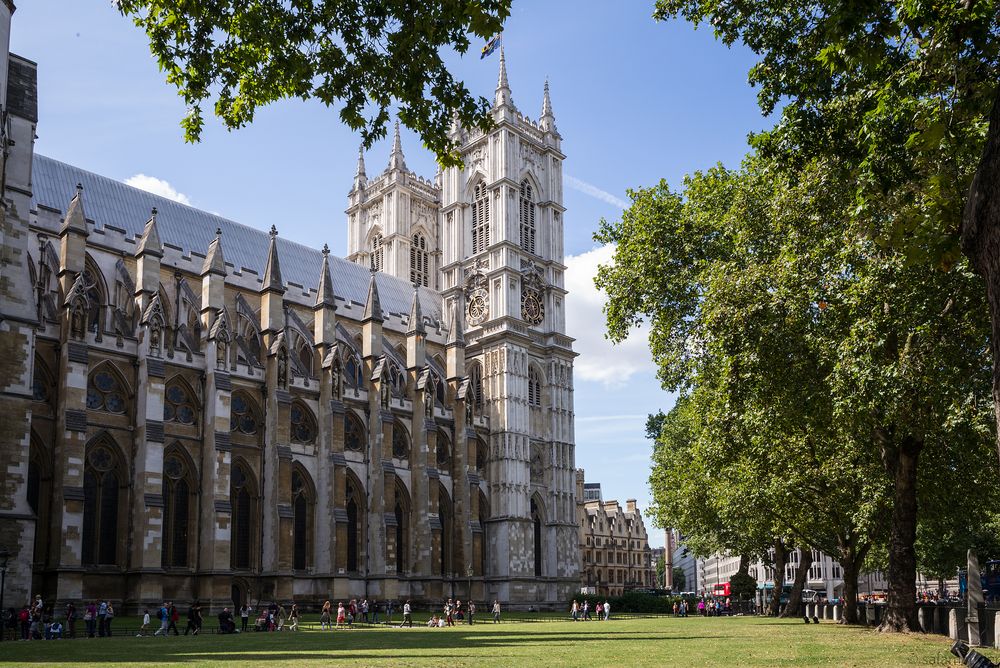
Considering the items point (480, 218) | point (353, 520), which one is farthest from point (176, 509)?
point (480, 218)

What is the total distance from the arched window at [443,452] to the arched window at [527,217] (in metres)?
14.5

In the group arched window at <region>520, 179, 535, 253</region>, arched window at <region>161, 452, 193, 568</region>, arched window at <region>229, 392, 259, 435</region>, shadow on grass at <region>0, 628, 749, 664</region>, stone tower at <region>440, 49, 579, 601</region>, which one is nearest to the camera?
shadow on grass at <region>0, 628, 749, 664</region>

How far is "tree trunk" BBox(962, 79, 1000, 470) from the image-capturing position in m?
7.50

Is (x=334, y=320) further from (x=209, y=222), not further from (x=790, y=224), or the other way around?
(x=790, y=224)

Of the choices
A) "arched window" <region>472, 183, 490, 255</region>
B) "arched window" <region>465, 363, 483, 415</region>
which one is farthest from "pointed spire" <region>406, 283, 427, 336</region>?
"arched window" <region>472, 183, 490, 255</region>

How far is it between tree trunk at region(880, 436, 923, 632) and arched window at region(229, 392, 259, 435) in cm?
3049

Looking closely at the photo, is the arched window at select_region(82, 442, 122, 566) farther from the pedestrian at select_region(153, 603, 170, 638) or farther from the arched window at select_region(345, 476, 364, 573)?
the arched window at select_region(345, 476, 364, 573)

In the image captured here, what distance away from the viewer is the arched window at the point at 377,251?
69375 millimetres

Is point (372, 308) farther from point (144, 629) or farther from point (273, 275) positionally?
point (144, 629)

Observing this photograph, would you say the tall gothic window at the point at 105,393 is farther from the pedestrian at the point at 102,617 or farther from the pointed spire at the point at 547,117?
the pointed spire at the point at 547,117

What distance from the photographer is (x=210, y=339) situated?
42.8m

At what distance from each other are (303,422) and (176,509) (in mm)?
8509

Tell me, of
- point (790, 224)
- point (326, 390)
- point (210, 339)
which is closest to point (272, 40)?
point (790, 224)

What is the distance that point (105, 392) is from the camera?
3959cm
